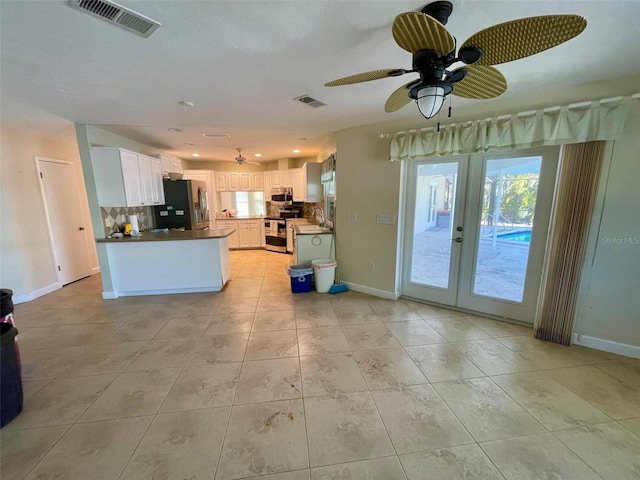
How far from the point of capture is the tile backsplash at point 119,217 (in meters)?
3.76

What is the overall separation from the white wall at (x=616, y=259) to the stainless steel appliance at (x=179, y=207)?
5.61 m

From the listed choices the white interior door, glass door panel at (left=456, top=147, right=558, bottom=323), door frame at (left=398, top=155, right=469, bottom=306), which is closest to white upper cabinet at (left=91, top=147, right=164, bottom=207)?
the white interior door

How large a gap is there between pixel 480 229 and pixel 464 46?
2.31 m

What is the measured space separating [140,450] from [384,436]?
146 centimetres

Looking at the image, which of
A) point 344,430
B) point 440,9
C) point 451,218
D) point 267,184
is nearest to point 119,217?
point 267,184

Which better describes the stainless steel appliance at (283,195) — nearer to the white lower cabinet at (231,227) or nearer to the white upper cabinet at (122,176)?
the white lower cabinet at (231,227)

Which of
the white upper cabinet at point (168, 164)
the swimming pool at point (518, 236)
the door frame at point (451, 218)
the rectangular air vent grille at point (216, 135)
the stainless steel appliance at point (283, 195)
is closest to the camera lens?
the swimming pool at point (518, 236)

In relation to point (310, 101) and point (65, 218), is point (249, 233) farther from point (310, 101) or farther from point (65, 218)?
point (310, 101)

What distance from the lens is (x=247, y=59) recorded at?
178 centimetres

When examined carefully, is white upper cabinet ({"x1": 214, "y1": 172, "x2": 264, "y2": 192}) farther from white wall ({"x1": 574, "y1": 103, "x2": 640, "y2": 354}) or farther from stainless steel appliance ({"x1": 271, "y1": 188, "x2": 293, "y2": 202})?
white wall ({"x1": 574, "y1": 103, "x2": 640, "y2": 354})

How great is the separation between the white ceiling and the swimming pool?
1309 millimetres

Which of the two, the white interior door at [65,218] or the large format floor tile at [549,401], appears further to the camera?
the white interior door at [65,218]

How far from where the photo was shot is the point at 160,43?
62.5 inches

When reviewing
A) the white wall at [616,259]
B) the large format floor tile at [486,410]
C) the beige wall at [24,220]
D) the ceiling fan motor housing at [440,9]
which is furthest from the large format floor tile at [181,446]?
the beige wall at [24,220]
